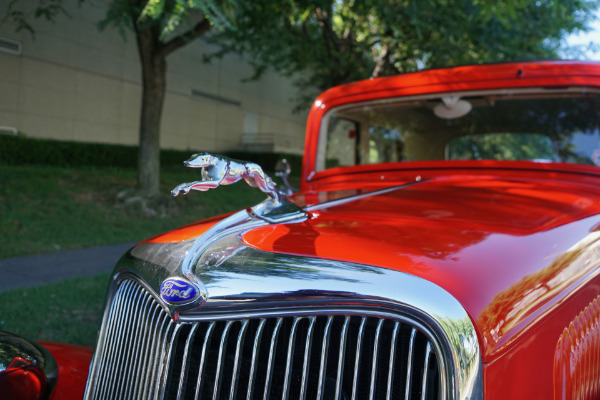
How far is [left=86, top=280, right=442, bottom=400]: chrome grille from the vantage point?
1.15m

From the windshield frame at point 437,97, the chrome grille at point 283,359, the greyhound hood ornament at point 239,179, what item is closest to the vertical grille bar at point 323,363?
the chrome grille at point 283,359

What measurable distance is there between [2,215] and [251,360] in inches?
302

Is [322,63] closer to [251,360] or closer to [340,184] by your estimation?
[340,184]

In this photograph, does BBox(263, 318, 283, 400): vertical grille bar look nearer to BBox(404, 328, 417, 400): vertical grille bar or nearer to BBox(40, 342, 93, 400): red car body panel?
BBox(404, 328, 417, 400): vertical grille bar

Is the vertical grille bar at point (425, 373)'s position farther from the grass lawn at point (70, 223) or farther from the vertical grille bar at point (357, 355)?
the grass lawn at point (70, 223)

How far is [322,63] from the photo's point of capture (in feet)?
41.6

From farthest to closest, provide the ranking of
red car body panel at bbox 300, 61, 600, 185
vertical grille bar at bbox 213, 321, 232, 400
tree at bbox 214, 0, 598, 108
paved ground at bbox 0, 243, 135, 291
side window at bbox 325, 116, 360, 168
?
tree at bbox 214, 0, 598, 108
paved ground at bbox 0, 243, 135, 291
side window at bbox 325, 116, 360, 168
red car body panel at bbox 300, 61, 600, 185
vertical grille bar at bbox 213, 321, 232, 400

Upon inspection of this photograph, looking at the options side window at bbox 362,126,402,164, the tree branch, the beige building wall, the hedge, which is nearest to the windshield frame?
side window at bbox 362,126,402,164

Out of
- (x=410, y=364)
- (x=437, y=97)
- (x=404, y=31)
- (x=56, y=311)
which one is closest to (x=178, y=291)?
(x=410, y=364)

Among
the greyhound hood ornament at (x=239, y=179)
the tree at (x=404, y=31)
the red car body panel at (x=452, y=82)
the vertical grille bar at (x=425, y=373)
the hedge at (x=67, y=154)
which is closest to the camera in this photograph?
the vertical grille bar at (x=425, y=373)

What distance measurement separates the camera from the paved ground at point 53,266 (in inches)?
211

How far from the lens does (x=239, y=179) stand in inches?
61.9

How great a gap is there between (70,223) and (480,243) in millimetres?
7795

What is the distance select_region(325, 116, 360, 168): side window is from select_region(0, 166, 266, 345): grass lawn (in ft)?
6.72
